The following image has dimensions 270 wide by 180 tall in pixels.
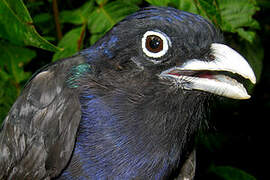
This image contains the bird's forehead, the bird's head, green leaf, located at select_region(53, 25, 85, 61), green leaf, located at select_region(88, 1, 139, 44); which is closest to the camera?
the bird's head

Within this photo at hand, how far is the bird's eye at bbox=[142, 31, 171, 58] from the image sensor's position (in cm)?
230

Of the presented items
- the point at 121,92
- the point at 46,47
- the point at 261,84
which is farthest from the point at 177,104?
the point at 261,84

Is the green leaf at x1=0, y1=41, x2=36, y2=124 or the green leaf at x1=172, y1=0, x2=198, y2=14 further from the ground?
the green leaf at x1=172, y1=0, x2=198, y2=14

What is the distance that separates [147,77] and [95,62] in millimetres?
452

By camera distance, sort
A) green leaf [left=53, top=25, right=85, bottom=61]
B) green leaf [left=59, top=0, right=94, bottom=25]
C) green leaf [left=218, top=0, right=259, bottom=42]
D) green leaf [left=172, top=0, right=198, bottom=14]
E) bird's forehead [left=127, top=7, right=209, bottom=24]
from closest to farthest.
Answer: bird's forehead [left=127, top=7, right=209, bottom=24] < green leaf [left=172, top=0, right=198, bottom=14] < green leaf [left=218, top=0, right=259, bottom=42] < green leaf [left=53, top=25, right=85, bottom=61] < green leaf [left=59, top=0, right=94, bottom=25]

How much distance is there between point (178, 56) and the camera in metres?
2.31

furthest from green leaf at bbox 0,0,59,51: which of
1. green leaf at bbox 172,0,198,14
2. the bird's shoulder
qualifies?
green leaf at bbox 172,0,198,14

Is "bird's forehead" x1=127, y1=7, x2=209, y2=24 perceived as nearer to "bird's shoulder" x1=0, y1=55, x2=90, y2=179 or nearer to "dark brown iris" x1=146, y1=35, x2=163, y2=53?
"dark brown iris" x1=146, y1=35, x2=163, y2=53

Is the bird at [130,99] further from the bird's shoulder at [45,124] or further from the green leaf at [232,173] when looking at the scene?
the green leaf at [232,173]

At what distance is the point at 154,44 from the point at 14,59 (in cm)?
226

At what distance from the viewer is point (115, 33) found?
2.55 meters

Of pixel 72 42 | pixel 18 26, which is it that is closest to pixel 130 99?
pixel 18 26

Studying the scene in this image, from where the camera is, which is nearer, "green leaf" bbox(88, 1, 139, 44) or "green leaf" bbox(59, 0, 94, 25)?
"green leaf" bbox(88, 1, 139, 44)

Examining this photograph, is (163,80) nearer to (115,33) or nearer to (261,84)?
(115,33)
